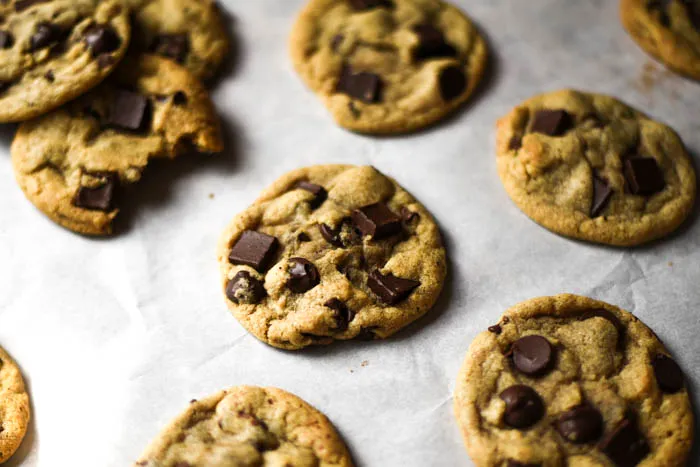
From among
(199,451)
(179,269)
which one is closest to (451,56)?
(179,269)

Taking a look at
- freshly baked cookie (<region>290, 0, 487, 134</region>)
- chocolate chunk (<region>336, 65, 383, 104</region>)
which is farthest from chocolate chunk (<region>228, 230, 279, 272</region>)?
chocolate chunk (<region>336, 65, 383, 104</region>)

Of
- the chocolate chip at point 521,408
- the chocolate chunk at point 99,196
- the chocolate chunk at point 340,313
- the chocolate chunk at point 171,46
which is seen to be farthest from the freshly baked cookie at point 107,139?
the chocolate chip at point 521,408

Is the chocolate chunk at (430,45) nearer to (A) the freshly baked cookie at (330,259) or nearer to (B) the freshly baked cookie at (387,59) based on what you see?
(B) the freshly baked cookie at (387,59)

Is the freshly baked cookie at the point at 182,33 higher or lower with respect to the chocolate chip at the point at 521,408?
higher

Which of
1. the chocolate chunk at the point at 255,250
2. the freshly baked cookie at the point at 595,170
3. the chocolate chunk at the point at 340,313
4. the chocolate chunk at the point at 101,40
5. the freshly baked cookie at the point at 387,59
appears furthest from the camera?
the freshly baked cookie at the point at 387,59

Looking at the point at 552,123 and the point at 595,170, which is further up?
the point at 552,123

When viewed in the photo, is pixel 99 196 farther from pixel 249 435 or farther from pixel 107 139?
pixel 249 435

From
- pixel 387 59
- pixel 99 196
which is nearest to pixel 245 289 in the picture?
pixel 99 196
